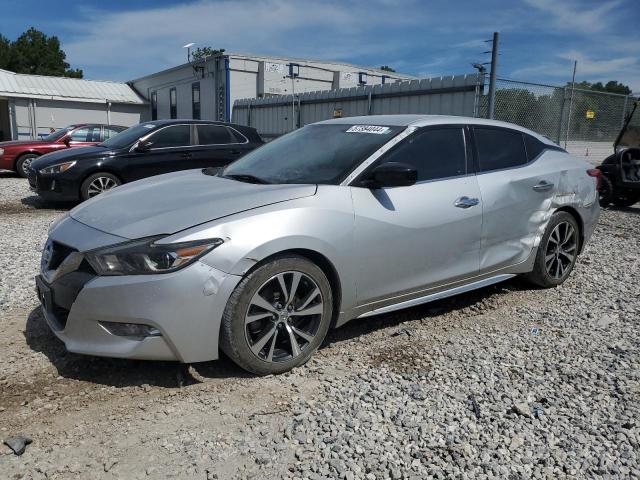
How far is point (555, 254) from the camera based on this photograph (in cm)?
498

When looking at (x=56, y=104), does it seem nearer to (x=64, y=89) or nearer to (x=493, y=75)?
Result: (x=64, y=89)

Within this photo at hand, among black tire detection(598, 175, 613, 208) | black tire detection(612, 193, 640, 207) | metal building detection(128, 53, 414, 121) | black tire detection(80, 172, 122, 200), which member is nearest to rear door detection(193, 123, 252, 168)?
black tire detection(80, 172, 122, 200)

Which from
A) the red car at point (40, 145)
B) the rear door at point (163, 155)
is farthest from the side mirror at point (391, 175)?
the red car at point (40, 145)

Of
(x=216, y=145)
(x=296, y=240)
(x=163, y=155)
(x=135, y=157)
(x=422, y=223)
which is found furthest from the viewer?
(x=216, y=145)

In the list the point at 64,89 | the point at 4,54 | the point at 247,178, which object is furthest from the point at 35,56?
the point at 247,178

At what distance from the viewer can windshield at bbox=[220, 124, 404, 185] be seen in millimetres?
3641

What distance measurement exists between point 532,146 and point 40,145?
1250cm

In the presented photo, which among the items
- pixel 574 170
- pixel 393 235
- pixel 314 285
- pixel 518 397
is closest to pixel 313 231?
pixel 314 285

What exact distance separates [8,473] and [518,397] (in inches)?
103

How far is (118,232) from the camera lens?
3.00 metres

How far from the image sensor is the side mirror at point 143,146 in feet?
29.0

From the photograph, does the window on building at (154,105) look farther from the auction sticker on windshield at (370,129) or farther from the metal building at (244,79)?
the auction sticker on windshield at (370,129)

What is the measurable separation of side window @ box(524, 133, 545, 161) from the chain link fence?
19.6 feet

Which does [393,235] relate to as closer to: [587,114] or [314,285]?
[314,285]
